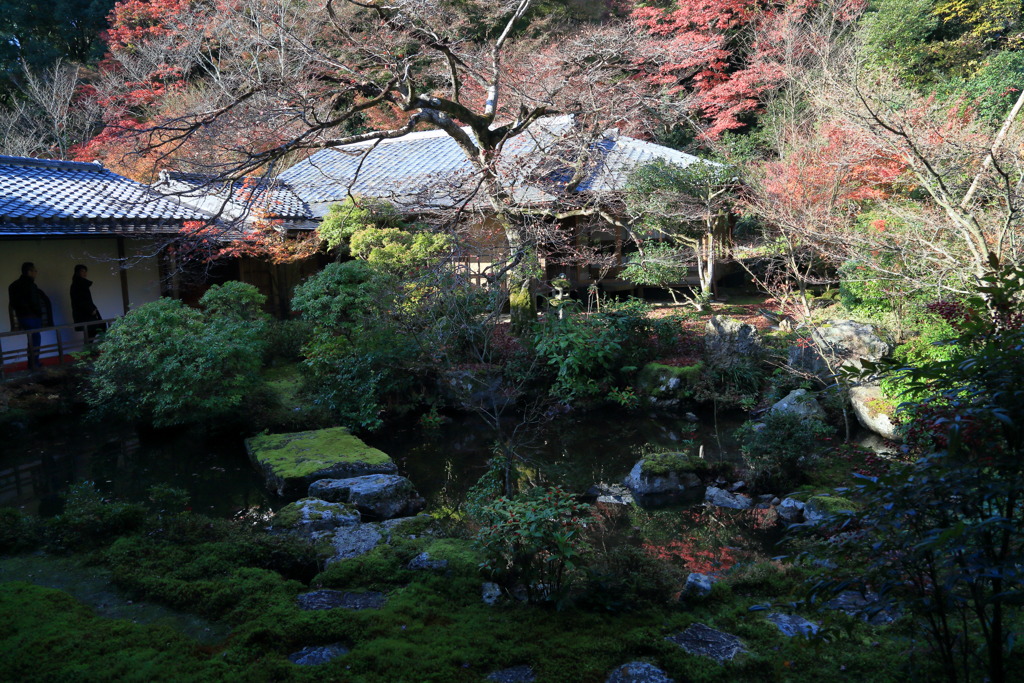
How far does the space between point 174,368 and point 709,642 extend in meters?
8.35

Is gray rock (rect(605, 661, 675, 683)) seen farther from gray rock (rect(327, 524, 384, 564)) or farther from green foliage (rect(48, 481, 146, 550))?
green foliage (rect(48, 481, 146, 550))

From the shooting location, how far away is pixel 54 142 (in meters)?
22.8

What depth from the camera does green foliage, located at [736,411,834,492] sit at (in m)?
7.96

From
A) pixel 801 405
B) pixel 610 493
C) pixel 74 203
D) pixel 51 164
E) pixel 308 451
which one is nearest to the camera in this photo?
pixel 610 493

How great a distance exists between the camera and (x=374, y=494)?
7.63 m

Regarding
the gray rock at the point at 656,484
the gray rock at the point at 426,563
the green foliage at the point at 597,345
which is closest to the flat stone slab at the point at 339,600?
the gray rock at the point at 426,563

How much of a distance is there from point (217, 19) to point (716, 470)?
1750 cm

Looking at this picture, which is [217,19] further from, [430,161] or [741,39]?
[741,39]

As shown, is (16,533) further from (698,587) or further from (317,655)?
(698,587)

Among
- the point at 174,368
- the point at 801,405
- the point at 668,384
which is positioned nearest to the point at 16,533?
the point at 174,368

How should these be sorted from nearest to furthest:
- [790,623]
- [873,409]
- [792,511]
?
[790,623] < [792,511] < [873,409]

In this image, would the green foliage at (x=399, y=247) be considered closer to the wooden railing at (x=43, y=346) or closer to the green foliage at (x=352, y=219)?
the green foliage at (x=352, y=219)

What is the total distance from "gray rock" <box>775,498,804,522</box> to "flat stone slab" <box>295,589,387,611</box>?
4436mm

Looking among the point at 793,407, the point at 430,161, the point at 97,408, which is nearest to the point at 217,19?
the point at 430,161
